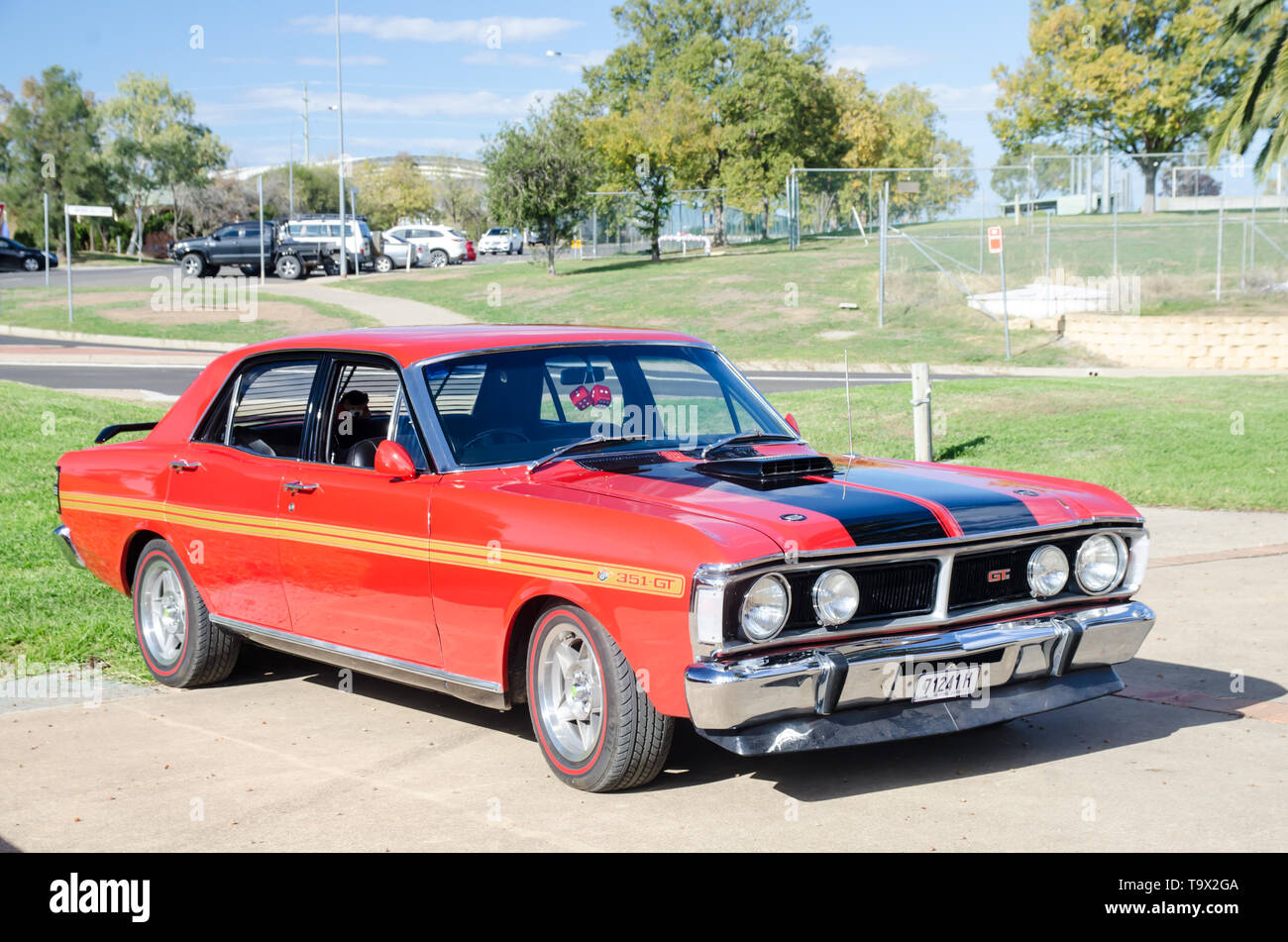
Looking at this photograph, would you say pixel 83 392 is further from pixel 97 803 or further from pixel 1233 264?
pixel 1233 264

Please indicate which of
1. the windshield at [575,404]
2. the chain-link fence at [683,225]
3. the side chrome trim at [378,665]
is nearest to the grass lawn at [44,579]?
the side chrome trim at [378,665]

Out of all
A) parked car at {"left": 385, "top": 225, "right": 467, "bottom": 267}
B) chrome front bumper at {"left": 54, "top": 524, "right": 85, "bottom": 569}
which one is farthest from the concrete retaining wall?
parked car at {"left": 385, "top": 225, "right": 467, "bottom": 267}

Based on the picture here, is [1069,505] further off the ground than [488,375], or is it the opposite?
[488,375]

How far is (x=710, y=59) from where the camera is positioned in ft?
196

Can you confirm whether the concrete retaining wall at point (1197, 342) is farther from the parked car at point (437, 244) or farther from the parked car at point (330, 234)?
the parked car at point (437, 244)

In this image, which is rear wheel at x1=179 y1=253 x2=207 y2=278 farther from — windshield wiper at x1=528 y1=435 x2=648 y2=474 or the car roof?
windshield wiper at x1=528 y1=435 x2=648 y2=474

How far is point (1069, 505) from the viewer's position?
212 inches

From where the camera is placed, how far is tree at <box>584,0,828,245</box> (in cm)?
5728

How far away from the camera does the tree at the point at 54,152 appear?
7538 centimetres

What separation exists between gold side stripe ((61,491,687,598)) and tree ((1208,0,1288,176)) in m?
20.6

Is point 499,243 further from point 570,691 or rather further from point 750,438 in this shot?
point 570,691

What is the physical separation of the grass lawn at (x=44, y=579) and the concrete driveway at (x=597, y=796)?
2.56ft
